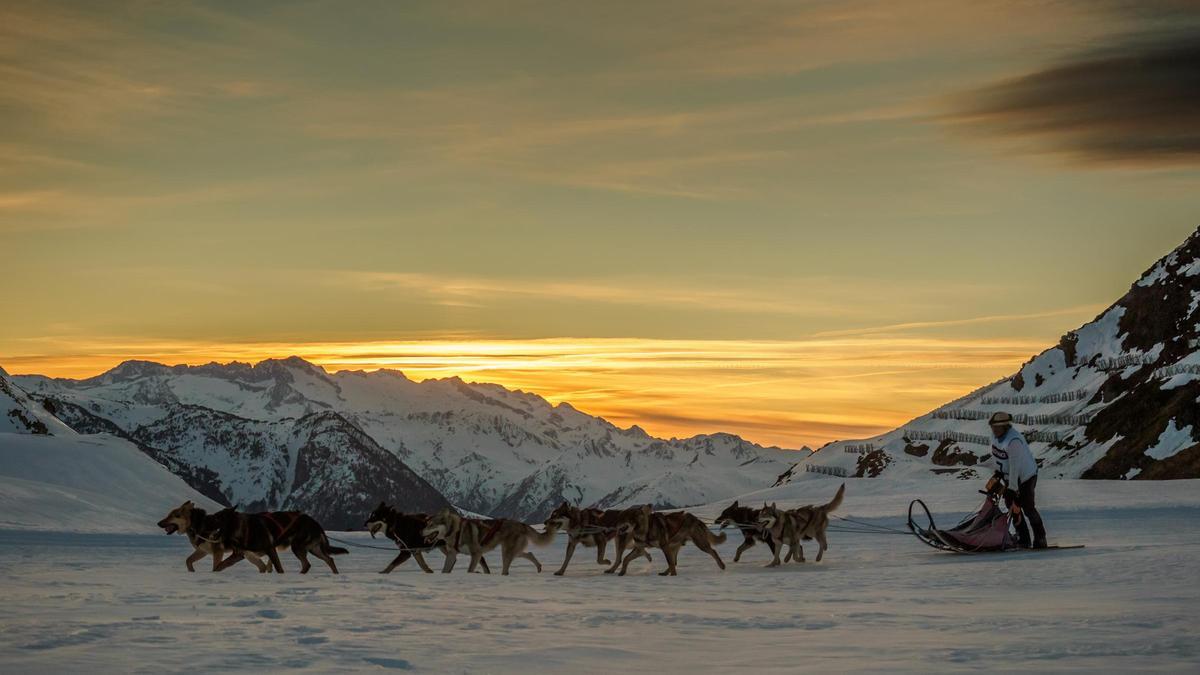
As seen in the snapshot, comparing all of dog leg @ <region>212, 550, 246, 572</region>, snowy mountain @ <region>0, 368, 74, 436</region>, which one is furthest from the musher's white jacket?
snowy mountain @ <region>0, 368, 74, 436</region>

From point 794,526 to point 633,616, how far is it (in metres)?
10.8

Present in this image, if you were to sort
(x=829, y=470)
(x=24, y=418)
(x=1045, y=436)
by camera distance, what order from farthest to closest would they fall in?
(x=829, y=470) → (x=24, y=418) → (x=1045, y=436)

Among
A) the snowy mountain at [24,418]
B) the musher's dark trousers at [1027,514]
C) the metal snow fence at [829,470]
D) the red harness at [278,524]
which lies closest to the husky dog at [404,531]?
the red harness at [278,524]

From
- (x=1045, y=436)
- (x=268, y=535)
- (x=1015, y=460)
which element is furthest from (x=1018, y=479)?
(x=1045, y=436)

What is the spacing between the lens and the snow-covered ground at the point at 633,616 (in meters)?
9.66

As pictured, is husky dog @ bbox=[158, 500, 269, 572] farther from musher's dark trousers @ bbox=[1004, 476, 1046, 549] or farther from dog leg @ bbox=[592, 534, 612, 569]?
musher's dark trousers @ bbox=[1004, 476, 1046, 549]

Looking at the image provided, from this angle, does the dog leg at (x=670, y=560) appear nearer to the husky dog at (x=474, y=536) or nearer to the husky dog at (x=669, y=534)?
the husky dog at (x=669, y=534)

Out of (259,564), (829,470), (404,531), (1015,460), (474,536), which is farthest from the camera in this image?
(829,470)

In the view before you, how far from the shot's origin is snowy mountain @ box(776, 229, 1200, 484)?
276 feet

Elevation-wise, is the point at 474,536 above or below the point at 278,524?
below

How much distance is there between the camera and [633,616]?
1342 cm

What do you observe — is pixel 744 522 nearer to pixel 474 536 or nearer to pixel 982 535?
pixel 982 535

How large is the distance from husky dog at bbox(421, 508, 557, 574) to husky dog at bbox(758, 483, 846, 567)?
172 inches

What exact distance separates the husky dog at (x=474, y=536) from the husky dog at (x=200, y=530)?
3.02 m
